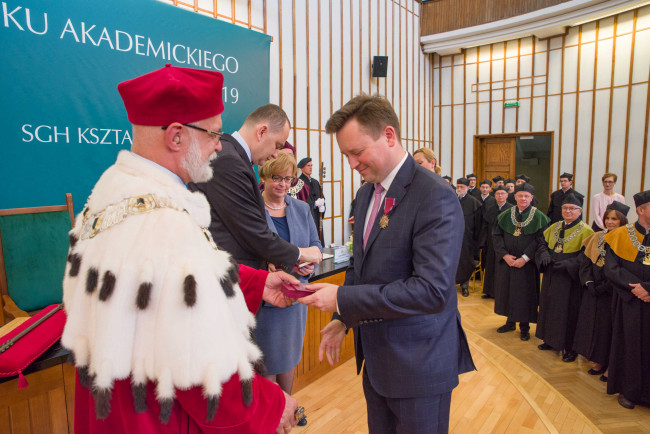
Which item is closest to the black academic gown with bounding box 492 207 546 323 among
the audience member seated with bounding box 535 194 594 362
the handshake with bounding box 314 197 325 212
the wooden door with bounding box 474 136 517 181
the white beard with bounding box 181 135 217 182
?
the audience member seated with bounding box 535 194 594 362

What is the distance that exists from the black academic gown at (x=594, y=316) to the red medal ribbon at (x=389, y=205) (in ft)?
10.3

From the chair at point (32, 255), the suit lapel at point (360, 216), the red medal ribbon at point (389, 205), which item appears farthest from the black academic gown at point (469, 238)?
the chair at point (32, 255)

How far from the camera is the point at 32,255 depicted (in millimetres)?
2506

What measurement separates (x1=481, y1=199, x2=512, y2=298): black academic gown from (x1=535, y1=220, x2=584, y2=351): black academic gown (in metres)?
1.70

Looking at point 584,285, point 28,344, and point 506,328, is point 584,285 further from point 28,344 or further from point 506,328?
point 28,344

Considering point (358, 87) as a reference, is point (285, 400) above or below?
below

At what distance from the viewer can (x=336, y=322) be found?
1.63 metres

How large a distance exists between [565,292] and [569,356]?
0.64 meters

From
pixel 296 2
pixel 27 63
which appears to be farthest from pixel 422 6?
pixel 27 63

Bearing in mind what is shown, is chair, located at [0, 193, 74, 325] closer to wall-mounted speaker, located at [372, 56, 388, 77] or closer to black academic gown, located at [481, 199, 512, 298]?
black academic gown, located at [481, 199, 512, 298]

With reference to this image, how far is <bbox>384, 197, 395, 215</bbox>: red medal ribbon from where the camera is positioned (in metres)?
1.45

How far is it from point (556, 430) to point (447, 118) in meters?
8.80

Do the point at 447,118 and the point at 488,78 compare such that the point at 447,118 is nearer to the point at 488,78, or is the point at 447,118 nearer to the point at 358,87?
the point at 488,78

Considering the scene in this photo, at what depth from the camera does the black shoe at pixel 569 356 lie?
4.04 m
